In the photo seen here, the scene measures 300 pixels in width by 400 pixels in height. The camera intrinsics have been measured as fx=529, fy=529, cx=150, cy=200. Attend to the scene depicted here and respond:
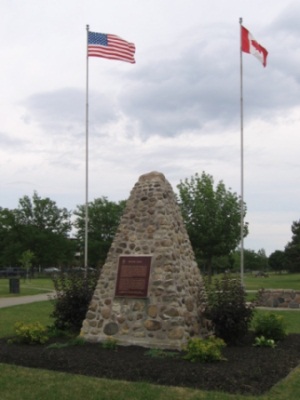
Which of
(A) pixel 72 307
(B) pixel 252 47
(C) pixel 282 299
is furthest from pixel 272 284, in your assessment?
(A) pixel 72 307

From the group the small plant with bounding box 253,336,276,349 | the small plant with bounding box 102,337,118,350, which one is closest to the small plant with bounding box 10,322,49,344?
the small plant with bounding box 102,337,118,350

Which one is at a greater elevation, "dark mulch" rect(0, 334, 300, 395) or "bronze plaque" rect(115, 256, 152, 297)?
"bronze plaque" rect(115, 256, 152, 297)

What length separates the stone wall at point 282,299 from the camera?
830 inches

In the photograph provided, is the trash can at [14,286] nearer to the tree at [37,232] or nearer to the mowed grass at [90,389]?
the mowed grass at [90,389]

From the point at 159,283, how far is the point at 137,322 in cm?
88

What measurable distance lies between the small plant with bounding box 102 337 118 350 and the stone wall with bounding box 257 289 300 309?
12.1 metres

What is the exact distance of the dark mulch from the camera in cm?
756

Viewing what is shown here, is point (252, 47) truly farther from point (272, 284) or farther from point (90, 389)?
point (272, 284)

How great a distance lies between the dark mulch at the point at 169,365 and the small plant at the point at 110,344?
0.10 m

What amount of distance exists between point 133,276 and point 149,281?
1.19 ft

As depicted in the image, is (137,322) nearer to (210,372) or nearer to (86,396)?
(210,372)

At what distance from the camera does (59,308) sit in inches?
484

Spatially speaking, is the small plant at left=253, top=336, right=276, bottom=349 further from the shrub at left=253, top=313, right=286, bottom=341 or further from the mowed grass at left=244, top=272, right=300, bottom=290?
the mowed grass at left=244, top=272, right=300, bottom=290

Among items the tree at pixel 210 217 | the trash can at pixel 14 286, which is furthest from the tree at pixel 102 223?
the trash can at pixel 14 286
